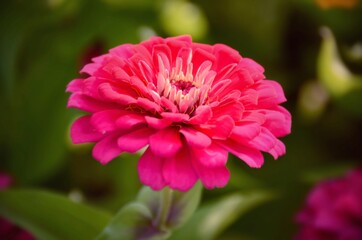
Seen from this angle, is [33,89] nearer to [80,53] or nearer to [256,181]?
[80,53]

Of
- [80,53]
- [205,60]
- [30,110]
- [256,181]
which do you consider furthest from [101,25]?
[205,60]

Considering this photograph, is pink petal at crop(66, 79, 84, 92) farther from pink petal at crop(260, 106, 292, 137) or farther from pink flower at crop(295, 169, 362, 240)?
pink flower at crop(295, 169, 362, 240)

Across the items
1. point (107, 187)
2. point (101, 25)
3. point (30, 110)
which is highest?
point (101, 25)

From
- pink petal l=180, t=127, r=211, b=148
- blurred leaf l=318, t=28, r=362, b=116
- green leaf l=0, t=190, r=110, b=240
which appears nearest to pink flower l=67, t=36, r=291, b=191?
pink petal l=180, t=127, r=211, b=148

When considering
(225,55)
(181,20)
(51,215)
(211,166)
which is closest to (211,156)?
(211,166)

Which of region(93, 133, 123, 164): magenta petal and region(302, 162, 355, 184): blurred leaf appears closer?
region(93, 133, 123, 164): magenta petal

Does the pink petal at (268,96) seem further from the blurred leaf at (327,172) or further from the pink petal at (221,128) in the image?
the blurred leaf at (327,172)

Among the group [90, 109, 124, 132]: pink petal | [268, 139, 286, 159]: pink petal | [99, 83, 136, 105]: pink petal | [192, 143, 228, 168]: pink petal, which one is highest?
[99, 83, 136, 105]: pink petal
